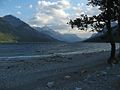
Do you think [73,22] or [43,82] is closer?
[43,82]

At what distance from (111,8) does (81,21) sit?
3.48m

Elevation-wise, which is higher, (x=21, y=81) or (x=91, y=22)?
(x=91, y=22)

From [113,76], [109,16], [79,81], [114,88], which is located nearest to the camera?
[114,88]

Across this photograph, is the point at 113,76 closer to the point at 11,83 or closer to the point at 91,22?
the point at 11,83

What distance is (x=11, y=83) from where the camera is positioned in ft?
71.9

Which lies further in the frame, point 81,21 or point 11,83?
point 81,21

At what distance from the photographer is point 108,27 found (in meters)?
32.9

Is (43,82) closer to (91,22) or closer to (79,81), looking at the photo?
(79,81)

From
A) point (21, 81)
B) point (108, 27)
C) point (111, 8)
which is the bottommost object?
point (21, 81)

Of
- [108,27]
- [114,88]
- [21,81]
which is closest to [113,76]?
[114,88]

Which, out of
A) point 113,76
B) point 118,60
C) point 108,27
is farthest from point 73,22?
point 113,76

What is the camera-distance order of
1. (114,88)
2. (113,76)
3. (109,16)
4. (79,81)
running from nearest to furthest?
(114,88) → (79,81) → (113,76) → (109,16)

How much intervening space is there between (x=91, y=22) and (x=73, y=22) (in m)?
1.93

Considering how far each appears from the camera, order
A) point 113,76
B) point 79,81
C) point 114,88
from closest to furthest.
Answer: point 114,88 < point 79,81 < point 113,76
